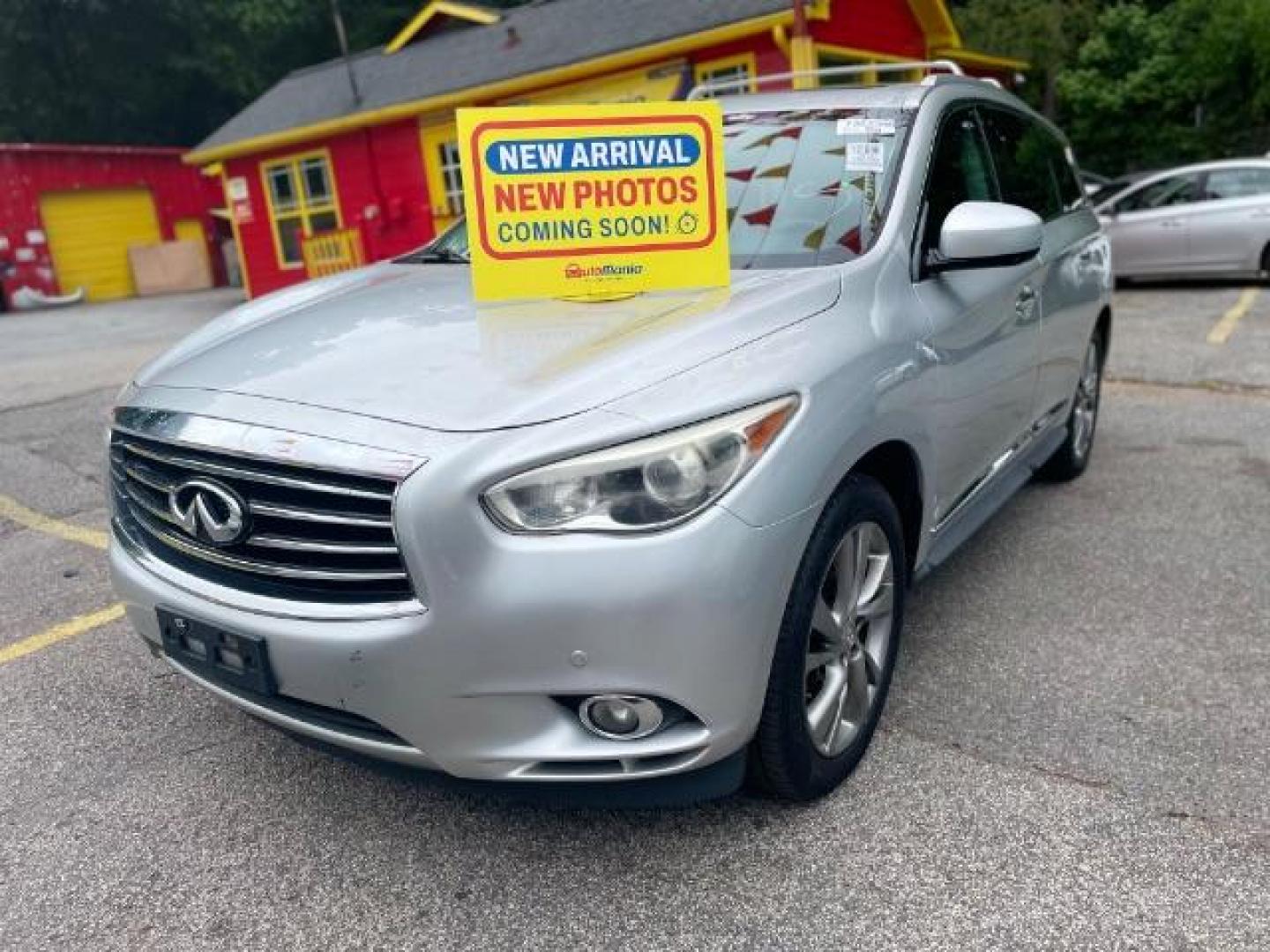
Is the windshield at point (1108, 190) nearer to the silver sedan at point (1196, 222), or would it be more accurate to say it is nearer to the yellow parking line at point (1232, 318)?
the silver sedan at point (1196, 222)

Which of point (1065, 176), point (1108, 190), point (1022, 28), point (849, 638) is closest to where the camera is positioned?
point (849, 638)

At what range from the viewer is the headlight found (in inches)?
74.9

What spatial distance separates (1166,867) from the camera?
218 centimetres

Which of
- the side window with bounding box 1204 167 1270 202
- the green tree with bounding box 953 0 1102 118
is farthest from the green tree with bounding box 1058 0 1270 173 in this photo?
the side window with bounding box 1204 167 1270 202

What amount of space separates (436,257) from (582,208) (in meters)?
1.08

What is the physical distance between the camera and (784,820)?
2391 millimetres

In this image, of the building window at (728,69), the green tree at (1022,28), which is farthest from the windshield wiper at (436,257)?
the green tree at (1022,28)

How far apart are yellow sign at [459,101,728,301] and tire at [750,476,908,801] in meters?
0.82

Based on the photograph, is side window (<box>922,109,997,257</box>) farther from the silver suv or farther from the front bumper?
the front bumper

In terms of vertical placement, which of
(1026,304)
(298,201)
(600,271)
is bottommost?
(298,201)

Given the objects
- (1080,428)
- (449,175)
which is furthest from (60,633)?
(449,175)

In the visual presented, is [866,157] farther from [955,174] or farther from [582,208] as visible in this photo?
[582,208]

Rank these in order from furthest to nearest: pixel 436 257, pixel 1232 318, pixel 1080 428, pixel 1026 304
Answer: pixel 1232 318 < pixel 1080 428 < pixel 436 257 < pixel 1026 304

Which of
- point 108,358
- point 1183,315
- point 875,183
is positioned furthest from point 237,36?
point 875,183
